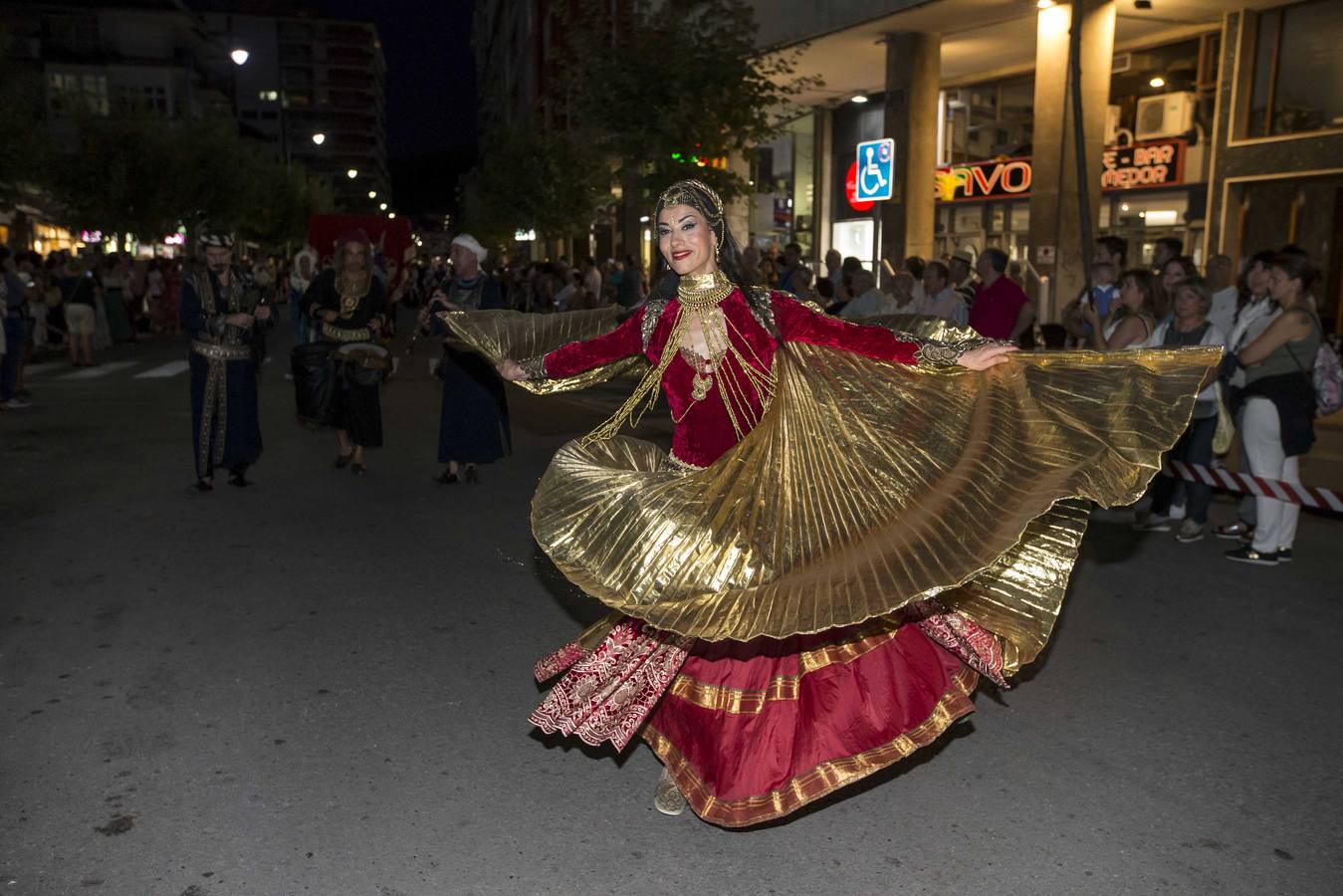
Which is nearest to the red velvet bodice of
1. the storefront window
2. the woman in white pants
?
the woman in white pants

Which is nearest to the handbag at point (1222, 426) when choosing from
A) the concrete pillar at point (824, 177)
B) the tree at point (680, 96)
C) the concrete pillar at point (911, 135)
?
the tree at point (680, 96)

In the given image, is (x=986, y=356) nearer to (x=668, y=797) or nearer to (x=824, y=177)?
(x=668, y=797)

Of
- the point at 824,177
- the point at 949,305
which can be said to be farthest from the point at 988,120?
the point at 949,305

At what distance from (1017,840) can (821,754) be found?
2.35 feet

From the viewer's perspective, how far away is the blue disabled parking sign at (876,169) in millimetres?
20141

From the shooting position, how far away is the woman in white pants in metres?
6.57

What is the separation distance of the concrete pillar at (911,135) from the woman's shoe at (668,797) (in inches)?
686

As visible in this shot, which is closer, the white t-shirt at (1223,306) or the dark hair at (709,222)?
the dark hair at (709,222)

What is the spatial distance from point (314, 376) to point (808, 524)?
277 inches

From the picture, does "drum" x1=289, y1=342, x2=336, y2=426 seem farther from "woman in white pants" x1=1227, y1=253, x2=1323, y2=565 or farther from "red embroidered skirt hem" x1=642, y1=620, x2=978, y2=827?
"woman in white pants" x1=1227, y1=253, x2=1323, y2=565

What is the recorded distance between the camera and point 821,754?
11.5 feet

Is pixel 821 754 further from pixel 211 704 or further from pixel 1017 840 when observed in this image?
pixel 211 704

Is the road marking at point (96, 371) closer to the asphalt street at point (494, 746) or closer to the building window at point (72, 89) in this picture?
the asphalt street at point (494, 746)

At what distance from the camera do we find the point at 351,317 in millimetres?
9430
